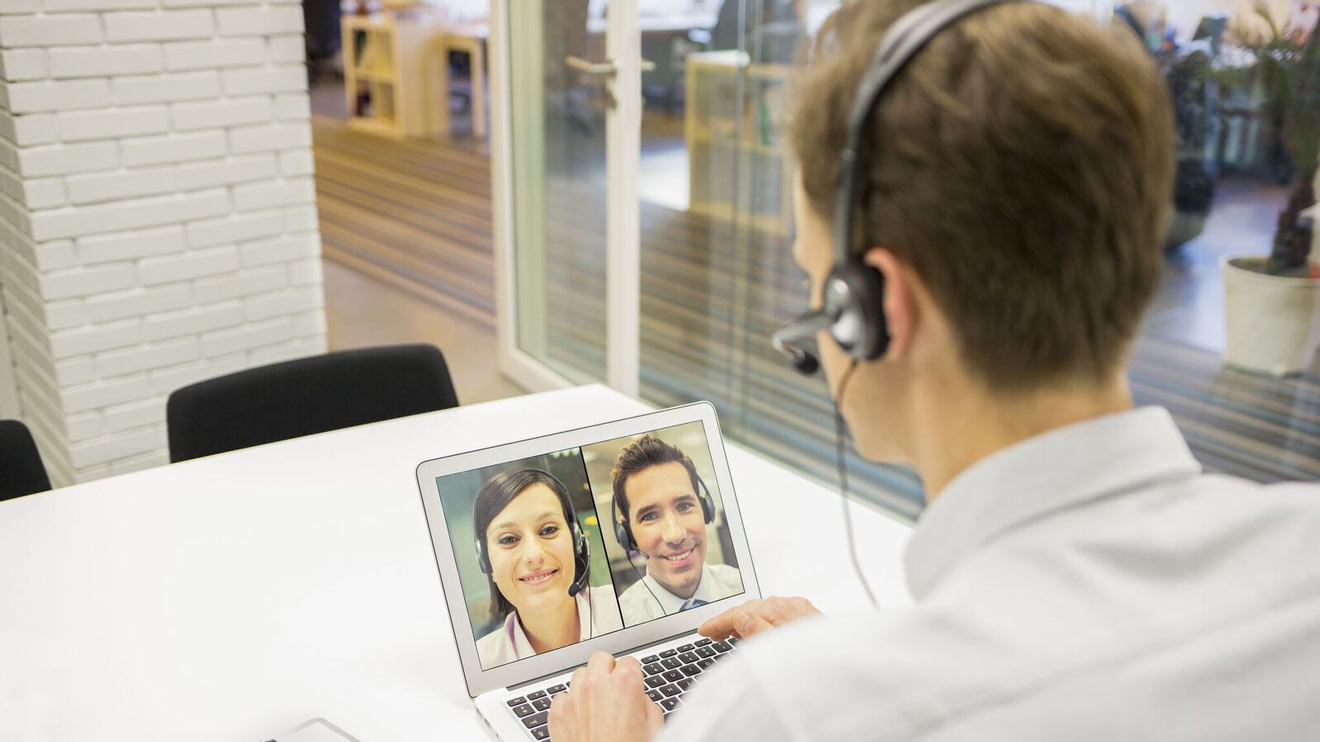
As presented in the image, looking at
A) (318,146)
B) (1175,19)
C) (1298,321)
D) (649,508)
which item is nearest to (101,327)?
(649,508)

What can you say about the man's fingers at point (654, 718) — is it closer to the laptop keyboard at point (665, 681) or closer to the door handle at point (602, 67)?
the laptop keyboard at point (665, 681)

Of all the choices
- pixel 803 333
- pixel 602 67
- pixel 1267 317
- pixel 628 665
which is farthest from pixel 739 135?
pixel 803 333

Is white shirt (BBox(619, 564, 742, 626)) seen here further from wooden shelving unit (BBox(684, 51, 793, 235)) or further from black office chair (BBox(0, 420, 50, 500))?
wooden shelving unit (BBox(684, 51, 793, 235))

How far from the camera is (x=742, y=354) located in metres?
3.30

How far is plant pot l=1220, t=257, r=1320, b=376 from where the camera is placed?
2.18 m

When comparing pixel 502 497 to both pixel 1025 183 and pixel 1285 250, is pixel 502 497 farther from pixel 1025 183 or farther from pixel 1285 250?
pixel 1285 250

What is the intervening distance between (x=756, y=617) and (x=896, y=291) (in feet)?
1.87

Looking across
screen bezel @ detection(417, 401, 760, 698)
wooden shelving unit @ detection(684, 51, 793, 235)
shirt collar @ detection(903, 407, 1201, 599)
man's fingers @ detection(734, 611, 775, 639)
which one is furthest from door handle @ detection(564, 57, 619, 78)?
shirt collar @ detection(903, 407, 1201, 599)

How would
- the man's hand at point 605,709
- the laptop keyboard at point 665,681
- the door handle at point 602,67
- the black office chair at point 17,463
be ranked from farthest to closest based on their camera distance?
the door handle at point 602,67, the black office chair at point 17,463, the laptop keyboard at point 665,681, the man's hand at point 605,709

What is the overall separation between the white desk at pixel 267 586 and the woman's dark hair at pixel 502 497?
95 millimetres

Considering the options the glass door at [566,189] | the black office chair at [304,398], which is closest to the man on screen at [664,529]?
the black office chair at [304,398]

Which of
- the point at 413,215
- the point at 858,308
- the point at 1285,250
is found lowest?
the point at 413,215

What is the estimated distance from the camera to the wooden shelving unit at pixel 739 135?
297 centimetres

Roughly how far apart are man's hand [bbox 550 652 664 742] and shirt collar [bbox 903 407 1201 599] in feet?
1.31
